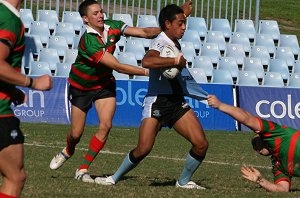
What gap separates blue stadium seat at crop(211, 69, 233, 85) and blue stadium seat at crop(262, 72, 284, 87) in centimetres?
114

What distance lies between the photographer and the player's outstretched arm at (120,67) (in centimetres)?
1115

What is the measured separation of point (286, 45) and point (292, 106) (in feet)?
19.2

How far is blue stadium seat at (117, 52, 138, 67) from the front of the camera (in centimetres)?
2399

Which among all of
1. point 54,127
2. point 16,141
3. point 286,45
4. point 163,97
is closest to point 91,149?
point 163,97

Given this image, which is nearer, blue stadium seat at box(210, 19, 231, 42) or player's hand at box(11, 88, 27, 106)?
player's hand at box(11, 88, 27, 106)

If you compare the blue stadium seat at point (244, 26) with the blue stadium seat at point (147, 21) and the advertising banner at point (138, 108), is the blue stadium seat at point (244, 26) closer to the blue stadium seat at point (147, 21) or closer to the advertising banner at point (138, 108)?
the blue stadium seat at point (147, 21)

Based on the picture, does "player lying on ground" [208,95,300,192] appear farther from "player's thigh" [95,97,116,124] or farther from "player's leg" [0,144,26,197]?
"player's leg" [0,144,26,197]

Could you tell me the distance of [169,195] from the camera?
10516 millimetres

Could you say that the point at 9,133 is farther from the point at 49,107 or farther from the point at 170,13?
the point at 49,107

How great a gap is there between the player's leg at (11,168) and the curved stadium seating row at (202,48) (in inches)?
625

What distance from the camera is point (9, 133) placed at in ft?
23.5

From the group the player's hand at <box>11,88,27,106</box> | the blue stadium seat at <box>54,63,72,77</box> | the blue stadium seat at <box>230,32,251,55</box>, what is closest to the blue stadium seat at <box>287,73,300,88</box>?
the blue stadium seat at <box>230,32,251,55</box>

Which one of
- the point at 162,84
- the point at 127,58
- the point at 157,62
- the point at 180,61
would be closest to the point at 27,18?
the point at 127,58

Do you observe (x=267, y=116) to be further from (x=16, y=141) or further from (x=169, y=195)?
(x=16, y=141)
